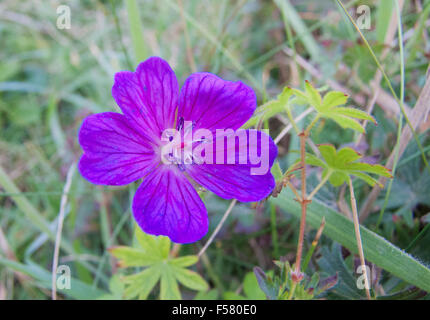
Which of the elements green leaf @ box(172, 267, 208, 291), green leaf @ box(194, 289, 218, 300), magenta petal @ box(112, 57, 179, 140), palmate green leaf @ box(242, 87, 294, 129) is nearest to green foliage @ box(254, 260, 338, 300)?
green leaf @ box(172, 267, 208, 291)

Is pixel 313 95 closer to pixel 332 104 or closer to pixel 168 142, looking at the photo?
pixel 332 104

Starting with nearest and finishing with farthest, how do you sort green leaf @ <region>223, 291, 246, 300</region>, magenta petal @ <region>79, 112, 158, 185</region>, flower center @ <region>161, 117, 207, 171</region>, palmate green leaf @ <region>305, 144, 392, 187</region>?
1. magenta petal @ <region>79, 112, 158, 185</region>
2. palmate green leaf @ <region>305, 144, 392, 187</region>
3. flower center @ <region>161, 117, 207, 171</region>
4. green leaf @ <region>223, 291, 246, 300</region>

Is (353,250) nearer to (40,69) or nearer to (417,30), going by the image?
(417,30)

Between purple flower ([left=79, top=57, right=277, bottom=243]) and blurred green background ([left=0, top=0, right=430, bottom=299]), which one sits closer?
purple flower ([left=79, top=57, right=277, bottom=243])

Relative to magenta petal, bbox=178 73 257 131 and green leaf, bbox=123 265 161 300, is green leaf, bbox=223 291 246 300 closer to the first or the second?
green leaf, bbox=123 265 161 300

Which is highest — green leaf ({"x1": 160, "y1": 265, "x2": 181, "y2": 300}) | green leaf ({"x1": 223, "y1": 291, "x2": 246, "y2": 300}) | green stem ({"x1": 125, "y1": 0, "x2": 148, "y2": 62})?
green stem ({"x1": 125, "y1": 0, "x2": 148, "y2": 62})

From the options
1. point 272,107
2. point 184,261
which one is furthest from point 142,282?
point 272,107

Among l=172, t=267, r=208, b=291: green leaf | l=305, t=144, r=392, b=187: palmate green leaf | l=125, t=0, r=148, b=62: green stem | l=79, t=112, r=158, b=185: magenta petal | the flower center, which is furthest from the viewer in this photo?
l=125, t=0, r=148, b=62: green stem

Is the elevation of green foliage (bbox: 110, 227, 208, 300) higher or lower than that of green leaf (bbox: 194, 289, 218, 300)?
higher
